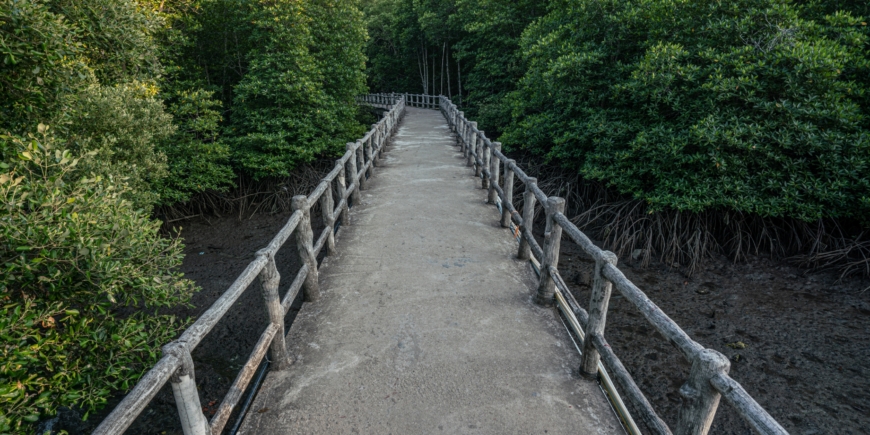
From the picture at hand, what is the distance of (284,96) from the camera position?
49.9 ft

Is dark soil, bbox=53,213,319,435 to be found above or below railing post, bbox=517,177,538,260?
below

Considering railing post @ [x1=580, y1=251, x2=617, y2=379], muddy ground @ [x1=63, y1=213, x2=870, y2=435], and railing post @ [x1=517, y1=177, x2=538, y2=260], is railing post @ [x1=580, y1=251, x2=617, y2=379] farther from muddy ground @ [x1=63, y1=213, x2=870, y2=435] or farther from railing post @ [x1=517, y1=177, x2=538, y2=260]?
muddy ground @ [x1=63, y1=213, x2=870, y2=435]

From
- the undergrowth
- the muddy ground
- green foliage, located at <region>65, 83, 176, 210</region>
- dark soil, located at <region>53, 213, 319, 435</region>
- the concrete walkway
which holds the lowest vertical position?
dark soil, located at <region>53, 213, 319, 435</region>

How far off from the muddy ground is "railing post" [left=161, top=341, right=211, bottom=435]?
5077mm

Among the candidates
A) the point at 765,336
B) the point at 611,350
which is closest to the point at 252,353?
the point at 611,350

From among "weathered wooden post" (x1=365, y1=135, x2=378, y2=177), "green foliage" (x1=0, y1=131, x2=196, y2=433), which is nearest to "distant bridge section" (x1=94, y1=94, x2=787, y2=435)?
"green foliage" (x1=0, y1=131, x2=196, y2=433)

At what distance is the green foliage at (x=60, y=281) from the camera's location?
3.04 metres

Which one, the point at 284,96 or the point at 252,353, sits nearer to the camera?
the point at 252,353

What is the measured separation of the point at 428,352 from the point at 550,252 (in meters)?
1.63

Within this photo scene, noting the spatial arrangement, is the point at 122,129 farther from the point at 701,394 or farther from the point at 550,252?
the point at 701,394

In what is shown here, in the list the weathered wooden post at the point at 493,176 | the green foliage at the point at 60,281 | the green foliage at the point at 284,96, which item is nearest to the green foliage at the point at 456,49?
the green foliage at the point at 284,96

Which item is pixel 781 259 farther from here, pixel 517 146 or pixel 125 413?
pixel 125 413

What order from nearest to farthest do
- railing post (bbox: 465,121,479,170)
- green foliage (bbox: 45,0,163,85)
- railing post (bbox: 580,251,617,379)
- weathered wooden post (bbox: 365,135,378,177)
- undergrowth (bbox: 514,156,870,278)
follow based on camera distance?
railing post (bbox: 580,251,617,379)
green foliage (bbox: 45,0,163,85)
undergrowth (bbox: 514,156,870,278)
weathered wooden post (bbox: 365,135,378,177)
railing post (bbox: 465,121,479,170)

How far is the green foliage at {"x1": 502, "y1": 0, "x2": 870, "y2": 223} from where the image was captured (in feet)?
26.9
